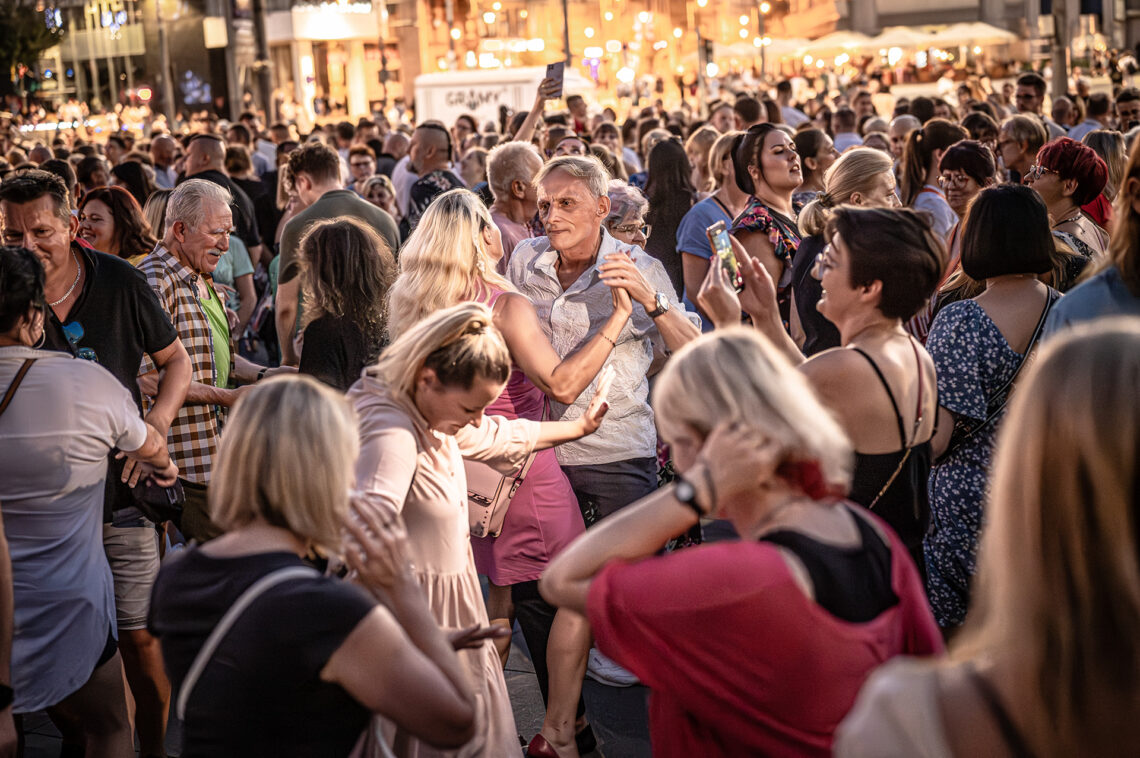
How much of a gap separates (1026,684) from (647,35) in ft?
158

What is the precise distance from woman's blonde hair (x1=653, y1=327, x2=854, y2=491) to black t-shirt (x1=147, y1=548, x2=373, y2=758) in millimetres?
602

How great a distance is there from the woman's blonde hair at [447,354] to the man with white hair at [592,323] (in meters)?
1.23

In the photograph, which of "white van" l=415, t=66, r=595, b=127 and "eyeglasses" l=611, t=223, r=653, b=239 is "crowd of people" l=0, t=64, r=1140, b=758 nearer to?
"eyeglasses" l=611, t=223, r=653, b=239

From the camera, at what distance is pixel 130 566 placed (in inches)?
143

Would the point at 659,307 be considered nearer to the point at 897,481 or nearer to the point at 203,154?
the point at 897,481

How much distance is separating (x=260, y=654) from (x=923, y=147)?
548 cm

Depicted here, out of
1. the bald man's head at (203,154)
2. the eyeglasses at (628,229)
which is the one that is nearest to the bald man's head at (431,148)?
the bald man's head at (203,154)

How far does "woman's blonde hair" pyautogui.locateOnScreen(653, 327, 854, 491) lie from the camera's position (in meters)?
1.71

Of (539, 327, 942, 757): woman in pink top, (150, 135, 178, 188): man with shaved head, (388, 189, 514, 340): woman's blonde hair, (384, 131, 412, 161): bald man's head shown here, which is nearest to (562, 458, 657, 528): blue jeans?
(388, 189, 514, 340): woman's blonde hair

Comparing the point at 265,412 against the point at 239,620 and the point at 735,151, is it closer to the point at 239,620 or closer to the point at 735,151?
the point at 239,620

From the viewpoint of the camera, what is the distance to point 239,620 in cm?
181

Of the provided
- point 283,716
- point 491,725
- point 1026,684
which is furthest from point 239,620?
point 1026,684


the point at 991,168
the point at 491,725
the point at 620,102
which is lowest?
the point at 491,725

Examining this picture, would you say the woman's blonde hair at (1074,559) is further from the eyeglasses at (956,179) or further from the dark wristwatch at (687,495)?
the eyeglasses at (956,179)
